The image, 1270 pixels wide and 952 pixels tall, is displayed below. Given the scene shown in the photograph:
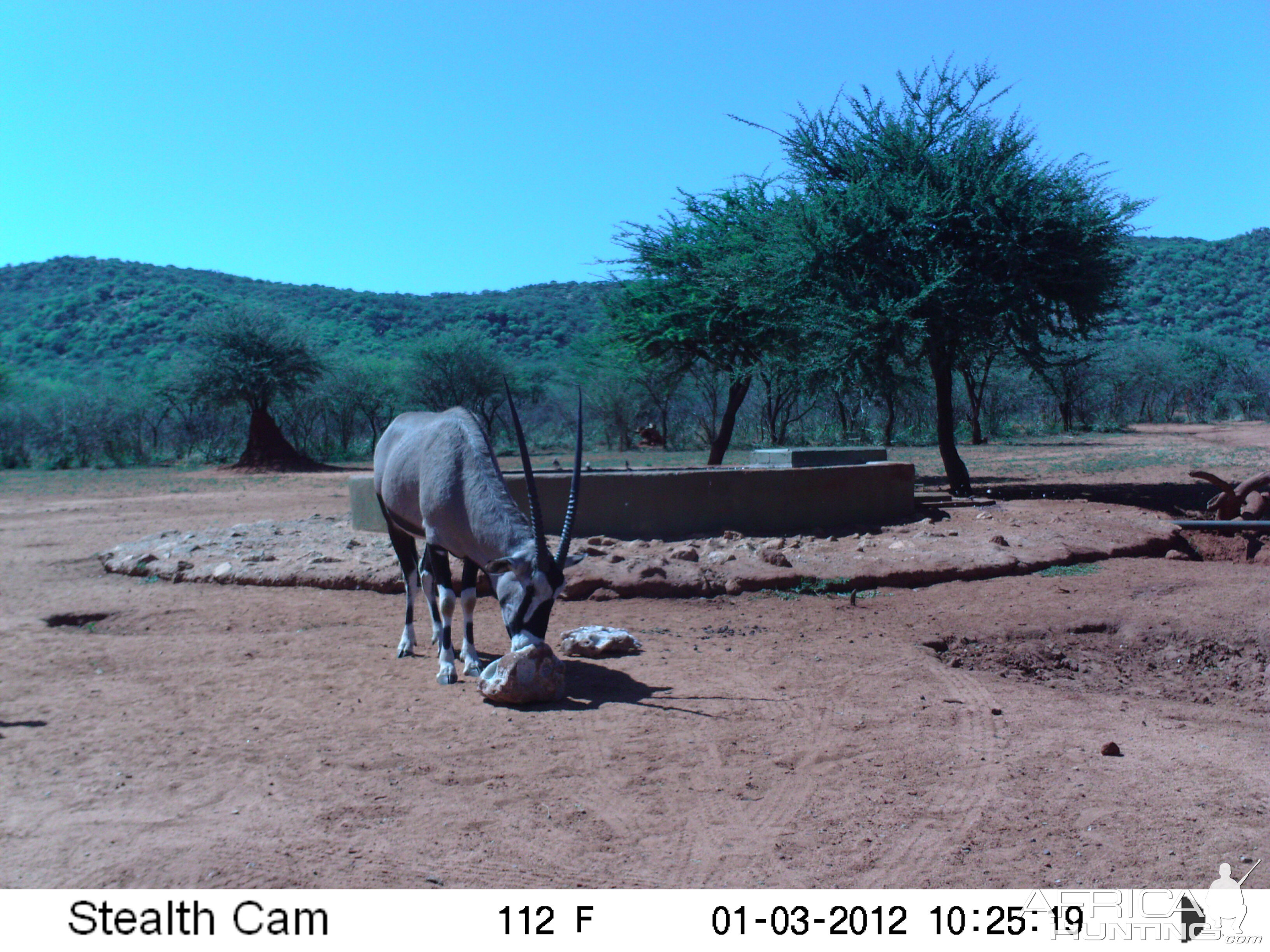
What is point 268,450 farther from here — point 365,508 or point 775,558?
point 775,558

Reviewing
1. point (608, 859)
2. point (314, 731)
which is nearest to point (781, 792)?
point (608, 859)

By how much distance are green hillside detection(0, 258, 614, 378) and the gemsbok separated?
120 ft

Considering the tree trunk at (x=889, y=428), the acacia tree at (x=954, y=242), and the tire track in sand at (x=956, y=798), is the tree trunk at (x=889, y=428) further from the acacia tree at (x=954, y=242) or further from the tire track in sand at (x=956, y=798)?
the tire track in sand at (x=956, y=798)

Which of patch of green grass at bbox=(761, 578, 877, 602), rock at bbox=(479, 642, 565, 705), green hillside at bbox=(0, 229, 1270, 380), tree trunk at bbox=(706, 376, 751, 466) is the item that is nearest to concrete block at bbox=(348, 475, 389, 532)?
patch of green grass at bbox=(761, 578, 877, 602)

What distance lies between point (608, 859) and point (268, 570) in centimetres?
676

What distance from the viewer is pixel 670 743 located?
4609mm

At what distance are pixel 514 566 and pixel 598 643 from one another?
4.26ft

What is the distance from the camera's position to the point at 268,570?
913 centimetres

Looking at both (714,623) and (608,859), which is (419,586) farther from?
(608,859)

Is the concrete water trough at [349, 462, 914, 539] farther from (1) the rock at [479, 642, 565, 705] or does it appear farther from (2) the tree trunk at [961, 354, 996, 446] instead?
(2) the tree trunk at [961, 354, 996, 446]

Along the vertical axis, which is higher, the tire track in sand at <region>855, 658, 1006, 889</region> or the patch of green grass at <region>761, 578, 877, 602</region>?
the patch of green grass at <region>761, 578, 877, 602</region>

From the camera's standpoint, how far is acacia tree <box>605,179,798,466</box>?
1620cm
